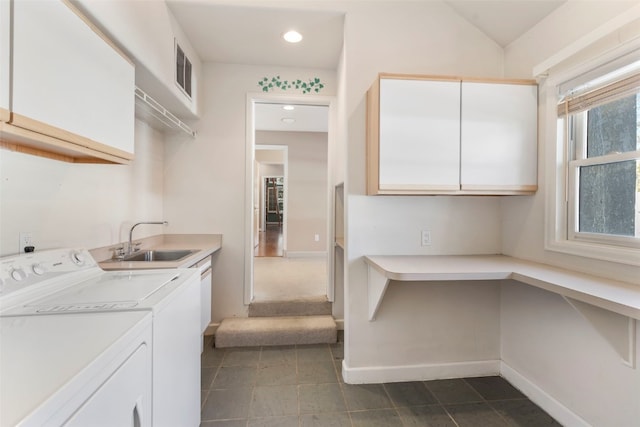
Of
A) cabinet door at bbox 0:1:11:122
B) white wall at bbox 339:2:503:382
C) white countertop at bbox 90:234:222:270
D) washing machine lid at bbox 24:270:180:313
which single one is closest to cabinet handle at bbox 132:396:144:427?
washing machine lid at bbox 24:270:180:313

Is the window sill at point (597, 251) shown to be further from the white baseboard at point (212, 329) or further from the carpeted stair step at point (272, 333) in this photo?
the white baseboard at point (212, 329)

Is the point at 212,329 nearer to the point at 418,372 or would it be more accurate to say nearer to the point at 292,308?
the point at 292,308

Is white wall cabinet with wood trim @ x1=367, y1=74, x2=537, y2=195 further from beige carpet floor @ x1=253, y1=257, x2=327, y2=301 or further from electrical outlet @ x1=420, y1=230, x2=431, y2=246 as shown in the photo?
beige carpet floor @ x1=253, y1=257, x2=327, y2=301

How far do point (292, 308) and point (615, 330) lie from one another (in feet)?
7.50

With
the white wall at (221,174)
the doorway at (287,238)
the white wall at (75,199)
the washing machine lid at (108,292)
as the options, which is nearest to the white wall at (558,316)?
the doorway at (287,238)

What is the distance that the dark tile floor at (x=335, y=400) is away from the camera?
1.67 m

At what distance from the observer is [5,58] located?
34.3 inches

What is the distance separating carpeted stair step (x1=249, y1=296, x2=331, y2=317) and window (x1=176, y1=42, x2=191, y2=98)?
2024mm

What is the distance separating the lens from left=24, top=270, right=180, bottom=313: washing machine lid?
3.31 feet

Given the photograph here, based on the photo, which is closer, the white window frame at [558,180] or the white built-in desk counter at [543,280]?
the white built-in desk counter at [543,280]

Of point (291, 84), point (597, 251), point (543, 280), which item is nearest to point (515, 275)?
point (543, 280)

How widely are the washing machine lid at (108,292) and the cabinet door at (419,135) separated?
1351 millimetres

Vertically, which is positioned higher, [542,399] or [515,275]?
[515,275]

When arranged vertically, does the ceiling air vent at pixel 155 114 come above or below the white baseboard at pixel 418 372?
above
